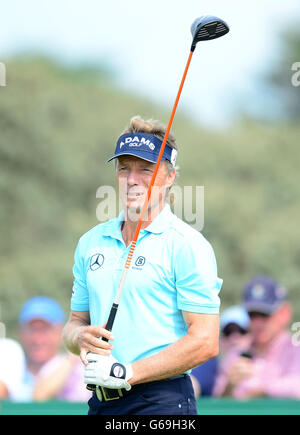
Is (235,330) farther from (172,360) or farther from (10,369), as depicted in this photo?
(172,360)

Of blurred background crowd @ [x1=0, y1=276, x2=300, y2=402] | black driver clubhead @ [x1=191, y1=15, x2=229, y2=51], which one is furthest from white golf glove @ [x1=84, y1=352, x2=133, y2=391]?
blurred background crowd @ [x1=0, y1=276, x2=300, y2=402]

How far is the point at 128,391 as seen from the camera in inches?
113

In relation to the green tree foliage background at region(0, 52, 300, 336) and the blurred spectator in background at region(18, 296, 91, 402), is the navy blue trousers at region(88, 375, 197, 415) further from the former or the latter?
the green tree foliage background at region(0, 52, 300, 336)

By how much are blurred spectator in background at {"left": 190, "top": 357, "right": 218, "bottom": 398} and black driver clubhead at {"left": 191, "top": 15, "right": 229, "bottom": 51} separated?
3.03 meters

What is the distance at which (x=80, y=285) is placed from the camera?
3.18 m

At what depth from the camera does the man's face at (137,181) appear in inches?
119

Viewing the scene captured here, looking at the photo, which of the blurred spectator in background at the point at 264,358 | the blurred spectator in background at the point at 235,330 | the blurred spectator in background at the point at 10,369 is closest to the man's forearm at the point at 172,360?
the blurred spectator in background at the point at 264,358

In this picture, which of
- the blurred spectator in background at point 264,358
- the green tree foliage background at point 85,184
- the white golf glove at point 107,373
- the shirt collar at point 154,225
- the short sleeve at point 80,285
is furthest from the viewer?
the green tree foliage background at point 85,184

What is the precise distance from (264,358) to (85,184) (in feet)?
27.1

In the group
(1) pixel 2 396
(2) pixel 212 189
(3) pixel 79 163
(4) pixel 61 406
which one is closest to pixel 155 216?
(4) pixel 61 406

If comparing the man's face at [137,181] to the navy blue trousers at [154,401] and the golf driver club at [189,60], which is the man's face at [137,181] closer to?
the golf driver club at [189,60]

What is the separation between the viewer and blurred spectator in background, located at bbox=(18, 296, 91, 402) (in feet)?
18.1
